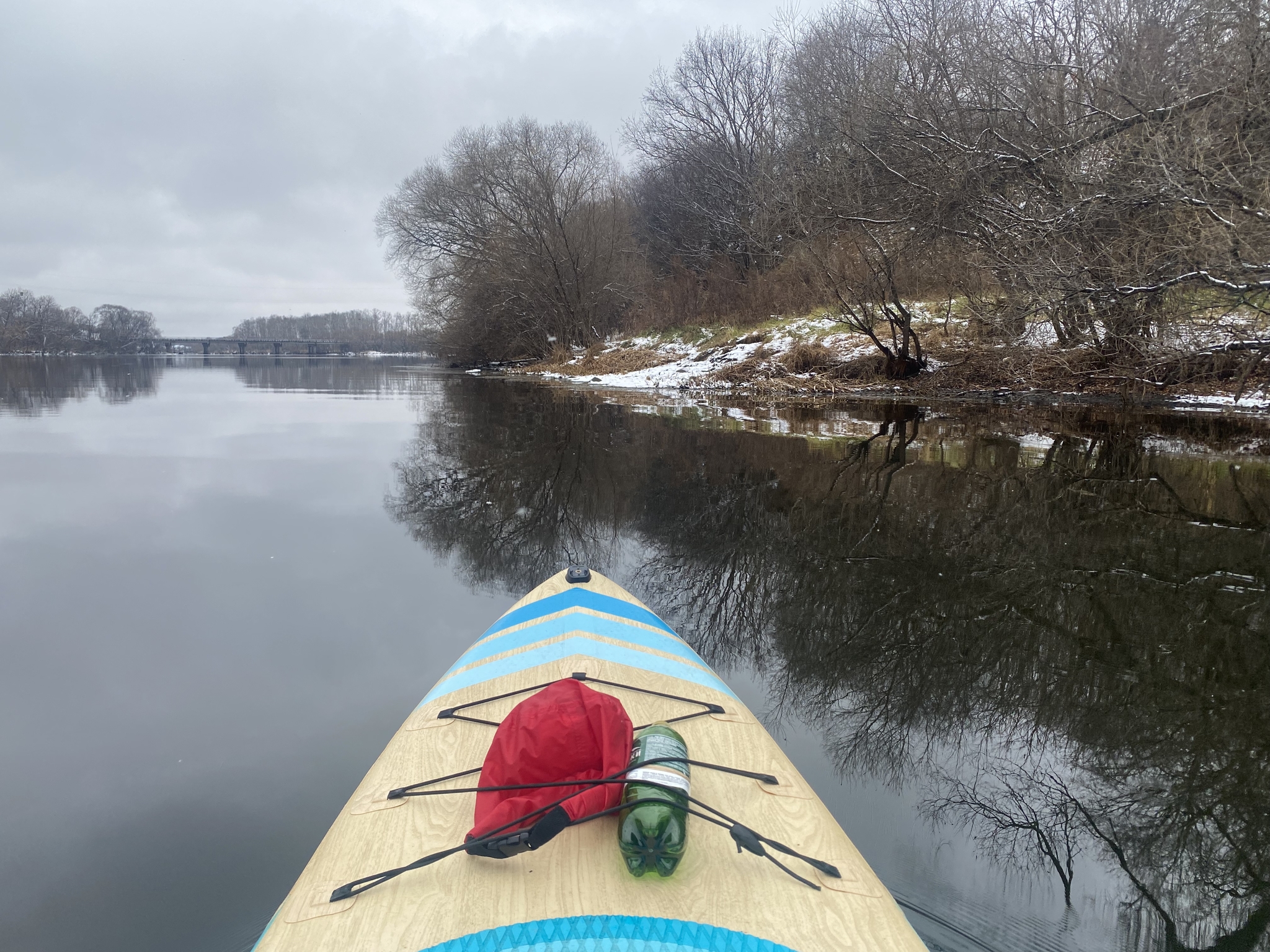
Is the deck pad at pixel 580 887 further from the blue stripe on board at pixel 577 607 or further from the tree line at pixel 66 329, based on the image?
the tree line at pixel 66 329

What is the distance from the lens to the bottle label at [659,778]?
179 cm

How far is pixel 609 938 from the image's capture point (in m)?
1.54

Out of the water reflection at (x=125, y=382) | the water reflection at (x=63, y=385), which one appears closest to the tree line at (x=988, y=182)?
the water reflection at (x=125, y=382)

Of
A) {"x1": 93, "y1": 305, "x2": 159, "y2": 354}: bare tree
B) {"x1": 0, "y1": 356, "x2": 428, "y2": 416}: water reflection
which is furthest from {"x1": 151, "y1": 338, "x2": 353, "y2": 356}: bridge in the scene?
{"x1": 0, "y1": 356, "x2": 428, "y2": 416}: water reflection

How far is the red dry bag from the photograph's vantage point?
1.79 m

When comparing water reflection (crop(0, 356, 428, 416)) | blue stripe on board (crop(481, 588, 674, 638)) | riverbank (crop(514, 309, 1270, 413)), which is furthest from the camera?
water reflection (crop(0, 356, 428, 416))

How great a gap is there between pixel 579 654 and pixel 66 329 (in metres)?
91.7

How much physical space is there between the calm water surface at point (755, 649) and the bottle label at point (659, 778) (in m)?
0.97

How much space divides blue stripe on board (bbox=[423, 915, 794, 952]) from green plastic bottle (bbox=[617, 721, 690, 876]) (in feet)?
0.46

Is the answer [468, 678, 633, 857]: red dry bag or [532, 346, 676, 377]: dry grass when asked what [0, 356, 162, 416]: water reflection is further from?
[468, 678, 633, 857]: red dry bag

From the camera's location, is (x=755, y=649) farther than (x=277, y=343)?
No

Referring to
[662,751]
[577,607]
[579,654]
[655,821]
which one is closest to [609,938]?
[655,821]

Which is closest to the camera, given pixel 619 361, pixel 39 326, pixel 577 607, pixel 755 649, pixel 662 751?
pixel 662 751

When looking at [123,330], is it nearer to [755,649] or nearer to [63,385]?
[63,385]
